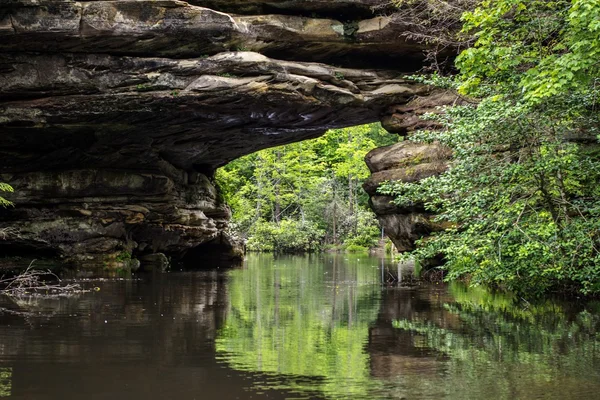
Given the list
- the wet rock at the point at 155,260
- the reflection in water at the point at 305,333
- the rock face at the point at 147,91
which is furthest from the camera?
the wet rock at the point at 155,260

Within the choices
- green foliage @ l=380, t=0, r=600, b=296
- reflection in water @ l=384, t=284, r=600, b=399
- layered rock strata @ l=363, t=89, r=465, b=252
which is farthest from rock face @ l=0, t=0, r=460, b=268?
reflection in water @ l=384, t=284, r=600, b=399

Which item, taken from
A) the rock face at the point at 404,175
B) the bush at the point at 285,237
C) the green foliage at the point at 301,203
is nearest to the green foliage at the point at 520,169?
the rock face at the point at 404,175

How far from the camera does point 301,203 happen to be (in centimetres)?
5494

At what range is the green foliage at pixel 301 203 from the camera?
51.0m

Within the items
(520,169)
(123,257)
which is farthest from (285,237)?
(520,169)

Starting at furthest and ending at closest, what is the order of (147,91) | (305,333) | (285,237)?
Answer: (285,237), (147,91), (305,333)

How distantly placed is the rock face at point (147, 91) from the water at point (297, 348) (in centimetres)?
786

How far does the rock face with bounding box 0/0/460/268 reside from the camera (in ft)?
67.7

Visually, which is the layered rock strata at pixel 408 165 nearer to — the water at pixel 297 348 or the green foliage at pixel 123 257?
the water at pixel 297 348

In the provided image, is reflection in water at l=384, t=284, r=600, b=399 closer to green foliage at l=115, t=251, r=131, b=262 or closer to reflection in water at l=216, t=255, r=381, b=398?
reflection in water at l=216, t=255, r=381, b=398

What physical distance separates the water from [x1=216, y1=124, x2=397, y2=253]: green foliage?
3427 centimetres

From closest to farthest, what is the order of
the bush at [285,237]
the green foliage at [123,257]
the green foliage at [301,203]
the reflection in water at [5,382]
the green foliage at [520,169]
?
the reflection in water at [5,382] < the green foliage at [520,169] < the green foliage at [123,257] < the bush at [285,237] < the green foliage at [301,203]

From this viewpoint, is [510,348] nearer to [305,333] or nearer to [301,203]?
[305,333]

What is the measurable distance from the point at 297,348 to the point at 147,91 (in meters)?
14.2
